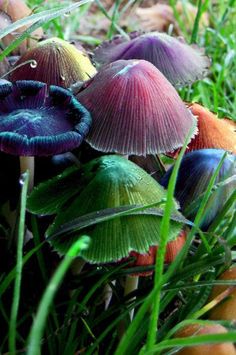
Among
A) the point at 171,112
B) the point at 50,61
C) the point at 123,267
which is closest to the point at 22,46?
the point at 50,61

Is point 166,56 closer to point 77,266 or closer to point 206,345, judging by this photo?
point 77,266

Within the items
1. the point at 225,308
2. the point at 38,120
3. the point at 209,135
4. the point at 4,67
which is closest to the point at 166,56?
the point at 209,135

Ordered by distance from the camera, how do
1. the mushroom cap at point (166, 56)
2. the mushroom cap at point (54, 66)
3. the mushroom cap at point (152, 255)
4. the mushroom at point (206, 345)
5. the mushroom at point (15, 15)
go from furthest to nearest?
the mushroom at point (15, 15) → the mushroom cap at point (166, 56) → the mushroom cap at point (54, 66) → the mushroom cap at point (152, 255) → the mushroom at point (206, 345)

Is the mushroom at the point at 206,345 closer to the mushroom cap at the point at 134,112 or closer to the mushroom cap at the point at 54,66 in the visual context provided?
the mushroom cap at the point at 134,112

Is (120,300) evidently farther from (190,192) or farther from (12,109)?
(12,109)

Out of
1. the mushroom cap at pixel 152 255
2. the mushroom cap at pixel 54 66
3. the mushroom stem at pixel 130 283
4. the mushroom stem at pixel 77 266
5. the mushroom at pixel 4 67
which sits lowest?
the mushroom stem at pixel 130 283

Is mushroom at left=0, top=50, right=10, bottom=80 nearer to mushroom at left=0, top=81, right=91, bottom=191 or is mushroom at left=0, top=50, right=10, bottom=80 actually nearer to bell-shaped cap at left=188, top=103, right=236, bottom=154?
mushroom at left=0, top=81, right=91, bottom=191

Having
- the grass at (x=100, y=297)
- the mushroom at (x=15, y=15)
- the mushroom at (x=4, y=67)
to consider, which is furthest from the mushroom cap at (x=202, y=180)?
the mushroom at (x=15, y=15)
